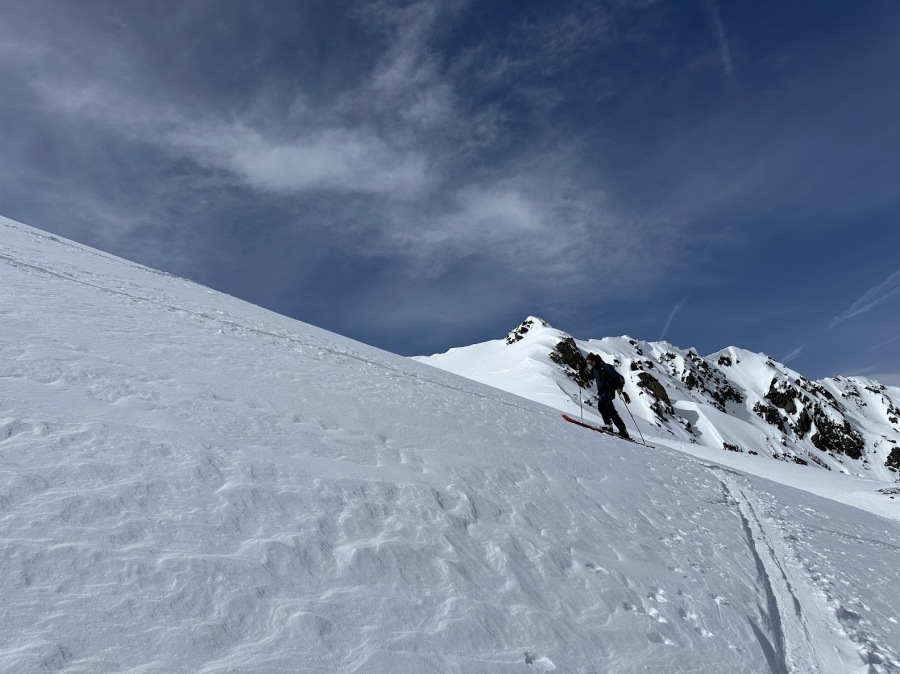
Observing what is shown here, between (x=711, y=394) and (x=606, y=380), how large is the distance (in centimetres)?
15156

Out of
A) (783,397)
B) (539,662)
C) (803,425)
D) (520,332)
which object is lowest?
(539,662)

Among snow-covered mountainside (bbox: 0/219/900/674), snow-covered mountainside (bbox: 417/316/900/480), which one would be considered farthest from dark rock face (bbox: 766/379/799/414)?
snow-covered mountainside (bbox: 0/219/900/674)

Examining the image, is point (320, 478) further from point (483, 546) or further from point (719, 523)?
point (719, 523)

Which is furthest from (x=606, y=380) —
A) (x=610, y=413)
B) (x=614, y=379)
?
(x=610, y=413)

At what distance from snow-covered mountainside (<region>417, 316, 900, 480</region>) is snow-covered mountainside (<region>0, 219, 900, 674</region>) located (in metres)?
34.1

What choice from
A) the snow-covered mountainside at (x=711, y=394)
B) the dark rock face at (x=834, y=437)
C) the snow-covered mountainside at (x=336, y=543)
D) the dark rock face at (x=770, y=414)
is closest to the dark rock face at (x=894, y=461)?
the snow-covered mountainside at (x=711, y=394)

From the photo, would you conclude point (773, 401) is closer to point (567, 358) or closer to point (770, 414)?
point (770, 414)

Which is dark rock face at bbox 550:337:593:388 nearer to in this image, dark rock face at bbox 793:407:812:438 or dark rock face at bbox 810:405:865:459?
dark rock face at bbox 793:407:812:438

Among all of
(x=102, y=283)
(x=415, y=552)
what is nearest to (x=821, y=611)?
(x=415, y=552)

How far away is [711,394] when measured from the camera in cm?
15012

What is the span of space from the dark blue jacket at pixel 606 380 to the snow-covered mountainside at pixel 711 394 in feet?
85.0

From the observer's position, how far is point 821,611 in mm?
6688

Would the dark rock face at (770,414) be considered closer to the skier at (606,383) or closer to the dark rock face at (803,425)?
the dark rock face at (803,425)

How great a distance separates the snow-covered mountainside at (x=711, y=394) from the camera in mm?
68375
